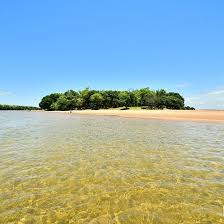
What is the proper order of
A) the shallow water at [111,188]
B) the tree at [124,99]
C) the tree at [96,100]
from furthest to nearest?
the tree at [124,99] < the tree at [96,100] < the shallow water at [111,188]

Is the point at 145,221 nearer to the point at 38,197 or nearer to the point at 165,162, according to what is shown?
the point at 38,197

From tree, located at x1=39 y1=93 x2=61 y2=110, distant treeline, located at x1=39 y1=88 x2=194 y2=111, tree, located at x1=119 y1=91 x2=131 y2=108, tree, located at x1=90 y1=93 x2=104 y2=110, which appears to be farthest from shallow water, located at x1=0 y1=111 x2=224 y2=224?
tree, located at x1=39 y1=93 x2=61 y2=110

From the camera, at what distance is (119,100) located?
150 meters

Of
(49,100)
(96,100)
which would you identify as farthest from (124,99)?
(49,100)

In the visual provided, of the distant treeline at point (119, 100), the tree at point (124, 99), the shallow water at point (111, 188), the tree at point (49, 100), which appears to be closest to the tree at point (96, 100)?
the distant treeline at point (119, 100)

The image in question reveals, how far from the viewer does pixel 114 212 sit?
6.30m

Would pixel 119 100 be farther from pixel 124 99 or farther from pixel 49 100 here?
pixel 49 100

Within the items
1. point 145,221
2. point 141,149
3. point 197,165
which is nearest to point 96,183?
point 145,221

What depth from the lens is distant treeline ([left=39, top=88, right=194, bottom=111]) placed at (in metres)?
145

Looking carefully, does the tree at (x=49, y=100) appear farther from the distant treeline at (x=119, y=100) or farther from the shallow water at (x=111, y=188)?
the shallow water at (x=111, y=188)

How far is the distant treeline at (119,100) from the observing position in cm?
14488

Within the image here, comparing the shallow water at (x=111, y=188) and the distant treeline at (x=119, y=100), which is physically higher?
the distant treeline at (x=119, y=100)

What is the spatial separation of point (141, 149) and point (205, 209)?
8798 mm

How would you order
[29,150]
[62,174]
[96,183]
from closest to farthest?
[96,183]
[62,174]
[29,150]
